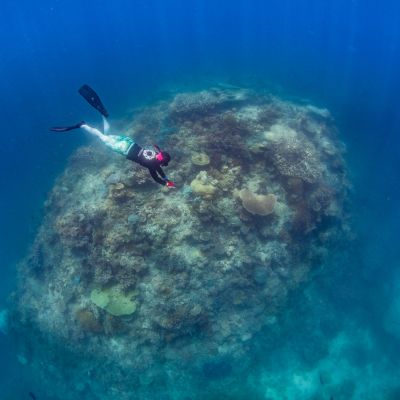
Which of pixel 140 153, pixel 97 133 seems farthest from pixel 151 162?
pixel 97 133

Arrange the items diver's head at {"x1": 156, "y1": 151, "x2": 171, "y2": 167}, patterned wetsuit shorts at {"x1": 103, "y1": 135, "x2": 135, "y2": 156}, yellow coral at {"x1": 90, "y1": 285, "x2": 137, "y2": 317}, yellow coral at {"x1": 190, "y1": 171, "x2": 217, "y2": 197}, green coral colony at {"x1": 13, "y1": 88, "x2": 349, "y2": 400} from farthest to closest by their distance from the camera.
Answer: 1. yellow coral at {"x1": 190, "y1": 171, "x2": 217, "y2": 197}
2. green coral colony at {"x1": 13, "y1": 88, "x2": 349, "y2": 400}
3. yellow coral at {"x1": 90, "y1": 285, "x2": 137, "y2": 317}
4. patterned wetsuit shorts at {"x1": 103, "y1": 135, "x2": 135, "y2": 156}
5. diver's head at {"x1": 156, "y1": 151, "x2": 171, "y2": 167}

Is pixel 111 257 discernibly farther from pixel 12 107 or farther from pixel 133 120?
pixel 12 107

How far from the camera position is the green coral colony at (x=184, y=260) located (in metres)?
10.4

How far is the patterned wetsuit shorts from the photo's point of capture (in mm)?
8188

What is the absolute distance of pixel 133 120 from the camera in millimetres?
19016

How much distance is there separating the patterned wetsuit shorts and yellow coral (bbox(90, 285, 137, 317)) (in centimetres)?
479

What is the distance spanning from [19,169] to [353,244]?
22380 millimetres

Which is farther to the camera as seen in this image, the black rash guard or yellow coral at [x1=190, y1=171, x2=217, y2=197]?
yellow coral at [x1=190, y1=171, x2=217, y2=197]

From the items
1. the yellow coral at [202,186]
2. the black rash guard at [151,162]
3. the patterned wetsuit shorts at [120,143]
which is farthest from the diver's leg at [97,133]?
the yellow coral at [202,186]

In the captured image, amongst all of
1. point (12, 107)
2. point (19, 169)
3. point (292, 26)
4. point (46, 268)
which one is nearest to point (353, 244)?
point (46, 268)

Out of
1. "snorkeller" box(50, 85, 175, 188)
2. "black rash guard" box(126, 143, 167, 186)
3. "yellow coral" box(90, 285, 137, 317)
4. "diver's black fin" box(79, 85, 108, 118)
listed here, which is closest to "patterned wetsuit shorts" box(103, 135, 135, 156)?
"snorkeller" box(50, 85, 175, 188)

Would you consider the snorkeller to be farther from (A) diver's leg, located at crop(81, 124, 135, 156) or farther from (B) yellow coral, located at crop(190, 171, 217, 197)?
(B) yellow coral, located at crop(190, 171, 217, 197)

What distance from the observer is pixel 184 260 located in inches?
405

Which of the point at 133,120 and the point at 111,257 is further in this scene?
the point at 133,120
